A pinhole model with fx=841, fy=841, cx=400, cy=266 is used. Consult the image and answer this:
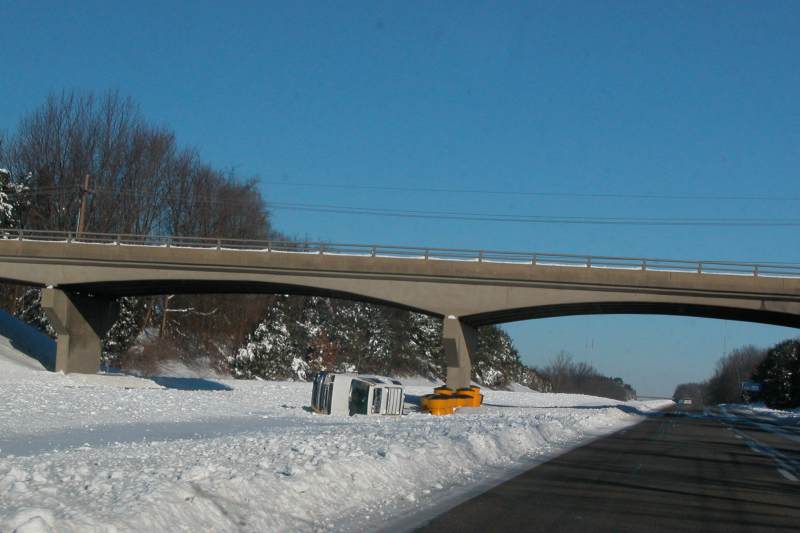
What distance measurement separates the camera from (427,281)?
4469 cm

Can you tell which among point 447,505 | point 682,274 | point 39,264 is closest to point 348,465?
point 447,505

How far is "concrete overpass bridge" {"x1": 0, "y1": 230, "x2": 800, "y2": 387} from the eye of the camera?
42.3 meters

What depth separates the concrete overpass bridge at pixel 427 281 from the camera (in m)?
42.3

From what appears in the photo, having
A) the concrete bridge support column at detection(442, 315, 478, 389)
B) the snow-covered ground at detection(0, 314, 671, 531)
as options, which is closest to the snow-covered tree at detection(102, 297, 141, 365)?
the concrete bridge support column at detection(442, 315, 478, 389)

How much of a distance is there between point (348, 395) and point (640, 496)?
22653mm

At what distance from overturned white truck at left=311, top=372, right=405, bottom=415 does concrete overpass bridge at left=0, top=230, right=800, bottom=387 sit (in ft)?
33.1

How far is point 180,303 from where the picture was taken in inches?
2835

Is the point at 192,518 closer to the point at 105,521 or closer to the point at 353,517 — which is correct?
the point at 105,521

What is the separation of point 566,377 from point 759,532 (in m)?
194

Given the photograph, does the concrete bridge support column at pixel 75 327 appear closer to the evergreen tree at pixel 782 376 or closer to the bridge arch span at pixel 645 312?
the bridge arch span at pixel 645 312

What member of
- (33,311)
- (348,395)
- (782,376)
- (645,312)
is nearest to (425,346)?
(33,311)

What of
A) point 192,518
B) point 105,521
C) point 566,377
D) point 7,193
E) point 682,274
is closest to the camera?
point 105,521

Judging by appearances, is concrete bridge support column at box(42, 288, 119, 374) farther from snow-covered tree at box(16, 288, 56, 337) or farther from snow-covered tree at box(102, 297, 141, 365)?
snow-covered tree at box(16, 288, 56, 337)

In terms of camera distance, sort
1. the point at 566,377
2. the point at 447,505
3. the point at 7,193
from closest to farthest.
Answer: the point at 447,505 < the point at 7,193 < the point at 566,377
